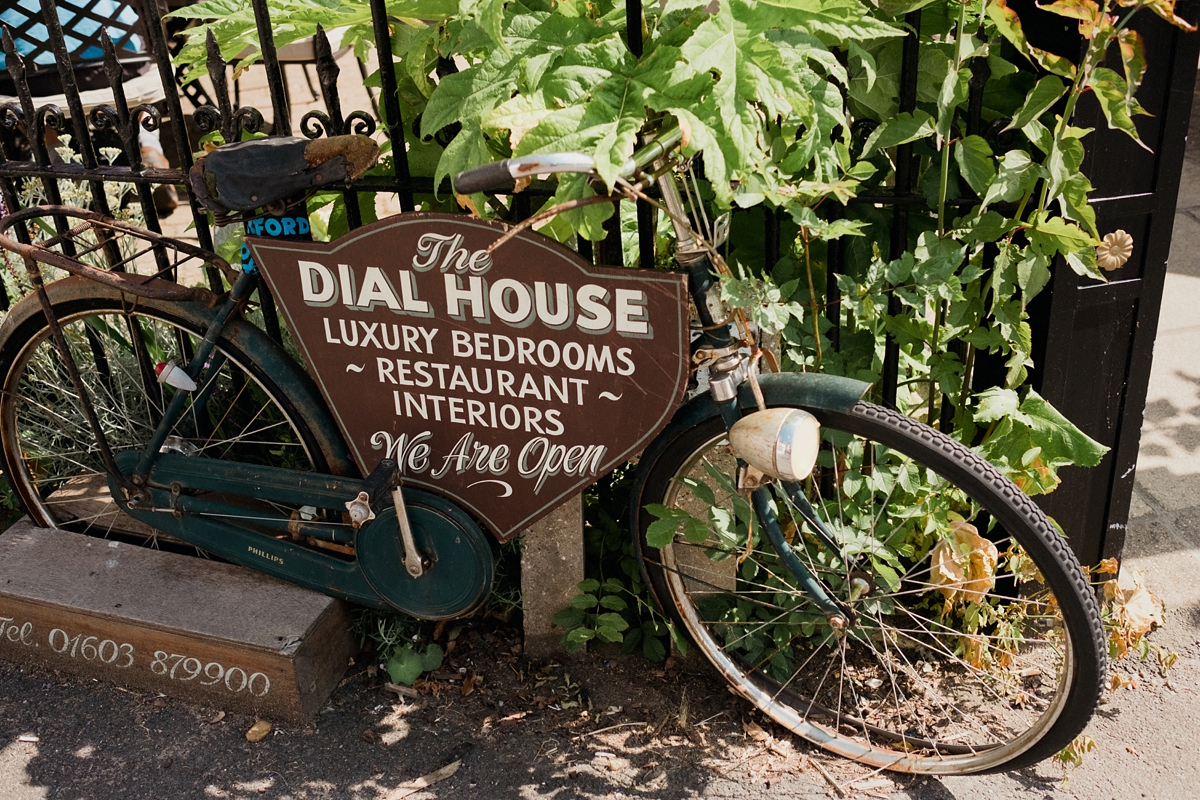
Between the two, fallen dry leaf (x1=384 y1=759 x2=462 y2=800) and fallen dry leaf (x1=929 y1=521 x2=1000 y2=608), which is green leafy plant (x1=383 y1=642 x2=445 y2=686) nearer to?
fallen dry leaf (x1=384 y1=759 x2=462 y2=800)

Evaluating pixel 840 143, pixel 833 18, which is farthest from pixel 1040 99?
pixel 833 18

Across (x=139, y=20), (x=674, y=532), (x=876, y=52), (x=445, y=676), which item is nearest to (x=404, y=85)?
(x=876, y=52)

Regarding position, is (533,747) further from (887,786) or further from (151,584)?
(151,584)

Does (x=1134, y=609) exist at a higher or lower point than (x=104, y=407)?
lower

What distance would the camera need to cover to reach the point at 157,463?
2898 millimetres

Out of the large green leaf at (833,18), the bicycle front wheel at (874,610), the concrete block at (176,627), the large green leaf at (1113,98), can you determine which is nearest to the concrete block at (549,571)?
the bicycle front wheel at (874,610)

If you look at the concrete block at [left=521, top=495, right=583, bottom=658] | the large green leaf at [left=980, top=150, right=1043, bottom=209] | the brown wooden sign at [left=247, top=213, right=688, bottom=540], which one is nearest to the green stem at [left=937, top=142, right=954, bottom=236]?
the large green leaf at [left=980, top=150, right=1043, bottom=209]

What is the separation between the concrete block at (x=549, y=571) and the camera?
9.04 feet

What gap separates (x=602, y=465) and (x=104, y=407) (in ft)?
5.95

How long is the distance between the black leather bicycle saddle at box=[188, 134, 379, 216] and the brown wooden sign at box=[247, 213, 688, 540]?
0.47ft

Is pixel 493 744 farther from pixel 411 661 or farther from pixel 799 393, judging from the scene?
pixel 799 393

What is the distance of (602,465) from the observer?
248 cm

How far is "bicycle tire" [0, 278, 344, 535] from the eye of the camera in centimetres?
289

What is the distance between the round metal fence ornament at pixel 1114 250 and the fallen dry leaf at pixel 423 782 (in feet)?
6.51
